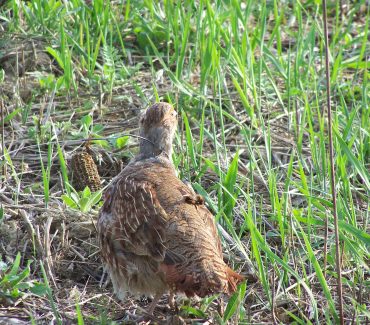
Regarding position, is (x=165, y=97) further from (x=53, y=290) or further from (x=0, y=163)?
(x=53, y=290)

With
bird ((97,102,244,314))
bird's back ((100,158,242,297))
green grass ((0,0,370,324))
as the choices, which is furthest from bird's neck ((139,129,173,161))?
bird's back ((100,158,242,297))

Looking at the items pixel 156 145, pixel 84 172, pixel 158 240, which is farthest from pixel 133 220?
pixel 84 172

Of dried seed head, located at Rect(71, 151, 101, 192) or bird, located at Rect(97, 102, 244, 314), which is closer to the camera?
bird, located at Rect(97, 102, 244, 314)

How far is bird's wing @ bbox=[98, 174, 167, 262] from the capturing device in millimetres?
4277

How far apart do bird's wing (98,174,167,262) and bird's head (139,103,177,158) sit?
526 mm

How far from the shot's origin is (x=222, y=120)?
213 inches

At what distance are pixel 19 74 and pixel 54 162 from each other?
40.8 inches

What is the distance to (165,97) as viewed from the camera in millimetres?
6277

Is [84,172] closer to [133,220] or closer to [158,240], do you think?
[133,220]

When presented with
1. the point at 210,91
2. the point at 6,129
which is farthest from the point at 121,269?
the point at 210,91

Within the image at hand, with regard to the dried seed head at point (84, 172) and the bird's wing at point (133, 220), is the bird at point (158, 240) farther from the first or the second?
the dried seed head at point (84, 172)

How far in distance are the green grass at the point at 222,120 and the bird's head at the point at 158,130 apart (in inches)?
4.4

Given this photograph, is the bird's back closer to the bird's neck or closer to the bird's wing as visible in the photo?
the bird's wing

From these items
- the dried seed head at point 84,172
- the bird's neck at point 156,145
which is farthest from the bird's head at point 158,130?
the dried seed head at point 84,172
